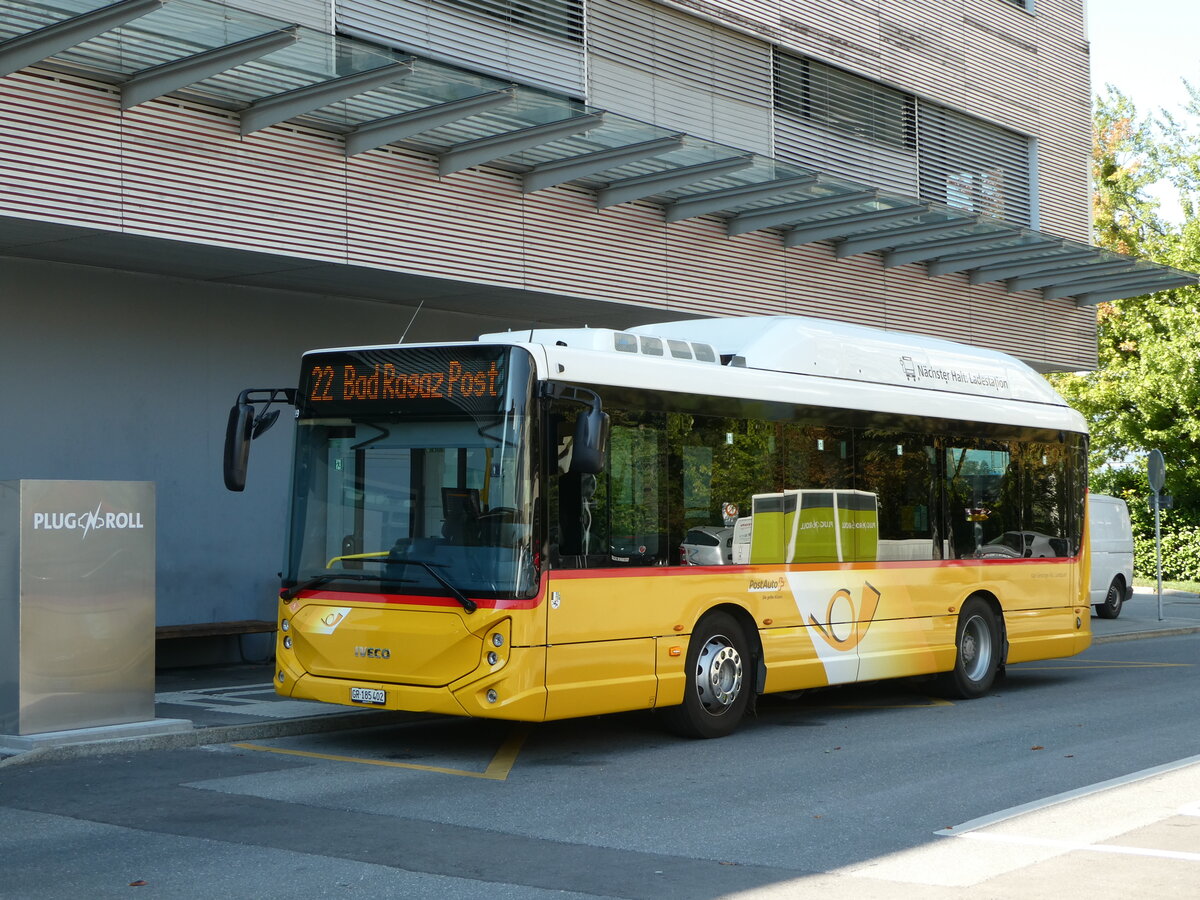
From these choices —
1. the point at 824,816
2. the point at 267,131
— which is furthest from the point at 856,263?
the point at 824,816

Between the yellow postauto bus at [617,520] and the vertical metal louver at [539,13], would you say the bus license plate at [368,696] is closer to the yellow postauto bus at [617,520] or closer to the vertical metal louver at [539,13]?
the yellow postauto bus at [617,520]

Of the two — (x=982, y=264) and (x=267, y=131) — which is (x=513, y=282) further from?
(x=982, y=264)

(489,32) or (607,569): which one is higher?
(489,32)

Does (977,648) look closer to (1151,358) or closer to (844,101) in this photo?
(844,101)

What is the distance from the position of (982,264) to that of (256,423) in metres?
14.8

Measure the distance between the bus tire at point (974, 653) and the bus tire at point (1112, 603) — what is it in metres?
12.1

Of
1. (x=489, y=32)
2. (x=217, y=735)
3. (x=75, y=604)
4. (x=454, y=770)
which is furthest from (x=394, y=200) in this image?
(x=454, y=770)

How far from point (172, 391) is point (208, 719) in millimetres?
5080

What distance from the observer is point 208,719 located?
11.5 meters

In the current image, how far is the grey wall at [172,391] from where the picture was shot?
46.8 ft

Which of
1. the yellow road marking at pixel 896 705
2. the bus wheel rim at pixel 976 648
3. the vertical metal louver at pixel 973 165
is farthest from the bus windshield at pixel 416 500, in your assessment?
the vertical metal louver at pixel 973 165

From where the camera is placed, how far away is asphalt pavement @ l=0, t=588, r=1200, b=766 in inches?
392

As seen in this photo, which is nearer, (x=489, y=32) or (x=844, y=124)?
(x=489, y=32)

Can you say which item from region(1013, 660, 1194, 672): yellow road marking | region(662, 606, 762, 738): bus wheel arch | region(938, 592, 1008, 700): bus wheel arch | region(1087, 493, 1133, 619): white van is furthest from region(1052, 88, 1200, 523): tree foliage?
region(662, 606, 762, 738): bus wheel arch
